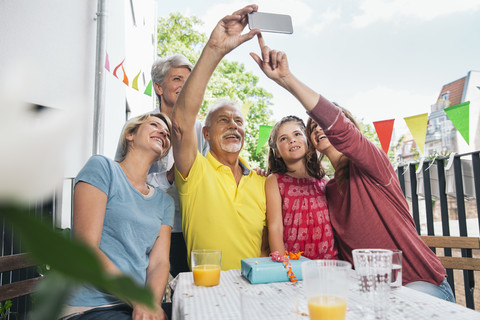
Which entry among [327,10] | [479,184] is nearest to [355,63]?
[327,10]

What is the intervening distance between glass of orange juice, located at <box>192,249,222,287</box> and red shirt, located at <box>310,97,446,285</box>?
0.73 metres

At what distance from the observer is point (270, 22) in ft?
4.73

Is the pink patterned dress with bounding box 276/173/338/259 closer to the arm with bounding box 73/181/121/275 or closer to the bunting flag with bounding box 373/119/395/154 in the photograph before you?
the arm with bounding box 73/181/121/275

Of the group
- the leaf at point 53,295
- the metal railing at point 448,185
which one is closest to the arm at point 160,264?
the leaf at point 53,295

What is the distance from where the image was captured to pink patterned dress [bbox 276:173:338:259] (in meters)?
1.78

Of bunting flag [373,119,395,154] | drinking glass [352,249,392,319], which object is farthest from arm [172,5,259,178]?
bunting flag [373,119,395,154]

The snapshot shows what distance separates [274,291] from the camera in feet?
3.81

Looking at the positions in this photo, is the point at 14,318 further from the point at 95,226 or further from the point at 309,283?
the point at 309,283

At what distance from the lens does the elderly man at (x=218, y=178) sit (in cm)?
155

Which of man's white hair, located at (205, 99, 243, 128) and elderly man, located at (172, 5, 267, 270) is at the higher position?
man's white hair, located at (205, 99, 243, 128)

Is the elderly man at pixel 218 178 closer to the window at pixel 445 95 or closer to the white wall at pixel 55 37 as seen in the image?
the white wall at pixel 55 37

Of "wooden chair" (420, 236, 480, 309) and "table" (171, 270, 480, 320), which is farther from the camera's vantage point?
"wooden chair" (420, 236, 480, 309)

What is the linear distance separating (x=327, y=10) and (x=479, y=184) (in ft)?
229

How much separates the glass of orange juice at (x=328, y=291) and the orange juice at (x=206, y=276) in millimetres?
476
